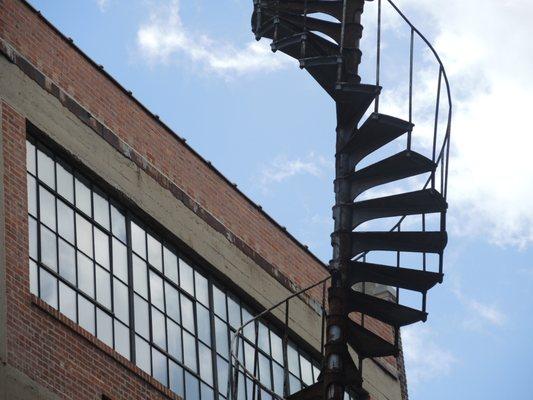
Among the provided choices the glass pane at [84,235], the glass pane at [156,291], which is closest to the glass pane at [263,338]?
the glass pane at [156,291]

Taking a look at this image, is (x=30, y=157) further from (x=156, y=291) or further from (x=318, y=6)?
(x=318, y=6)

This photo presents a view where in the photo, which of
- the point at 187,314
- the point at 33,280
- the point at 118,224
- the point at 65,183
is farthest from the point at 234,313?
the point at 33,280

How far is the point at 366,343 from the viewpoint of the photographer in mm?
17203

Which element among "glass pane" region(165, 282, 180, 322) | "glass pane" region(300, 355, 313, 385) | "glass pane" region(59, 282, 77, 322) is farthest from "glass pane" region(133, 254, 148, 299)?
"glass pane" region(300, 355, 313, 385)

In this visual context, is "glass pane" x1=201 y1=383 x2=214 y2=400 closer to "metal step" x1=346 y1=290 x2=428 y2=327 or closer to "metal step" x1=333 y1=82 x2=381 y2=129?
"metal step" x1=346 y1=290 x2=428 y2=327

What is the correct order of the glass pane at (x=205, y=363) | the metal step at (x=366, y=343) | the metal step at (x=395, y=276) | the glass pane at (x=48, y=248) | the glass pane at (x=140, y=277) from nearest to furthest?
the glass pane at (x=48, y=248)
the metal step at (x=395, y=276)
the metal step at (x=366, y=343)
the glass pane at (x=140, y=277)
the glass pane at (x=205, y=363)

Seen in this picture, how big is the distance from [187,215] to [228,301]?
1.32 meters

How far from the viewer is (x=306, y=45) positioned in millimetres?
17609

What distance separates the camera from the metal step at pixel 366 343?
1695 cm

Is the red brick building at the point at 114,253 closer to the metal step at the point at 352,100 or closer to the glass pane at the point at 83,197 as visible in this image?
the glass pane at the point at 83,197

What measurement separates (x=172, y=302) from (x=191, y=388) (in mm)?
1142

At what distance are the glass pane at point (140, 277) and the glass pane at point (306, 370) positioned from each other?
3.80 metres

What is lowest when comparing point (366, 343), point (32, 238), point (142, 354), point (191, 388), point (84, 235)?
point (366, 343)

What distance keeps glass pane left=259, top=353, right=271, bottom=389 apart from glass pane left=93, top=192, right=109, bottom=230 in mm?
3383
